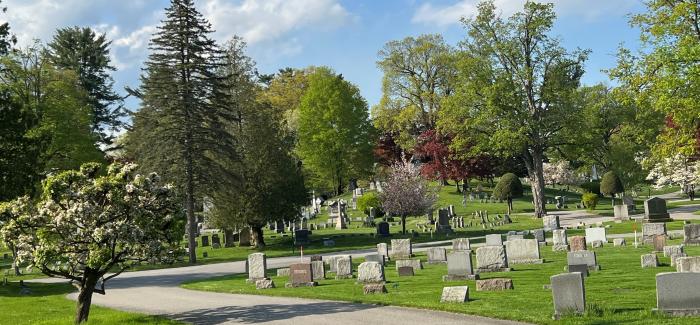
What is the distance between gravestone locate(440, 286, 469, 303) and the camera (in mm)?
14914

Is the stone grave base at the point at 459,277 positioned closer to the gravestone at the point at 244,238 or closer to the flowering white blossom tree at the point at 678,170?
the gravestone at the point at 244,238

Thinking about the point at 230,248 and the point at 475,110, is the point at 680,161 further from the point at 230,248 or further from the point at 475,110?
the point at 230,248

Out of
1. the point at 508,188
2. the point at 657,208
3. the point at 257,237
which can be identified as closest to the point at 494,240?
the point at 657,208

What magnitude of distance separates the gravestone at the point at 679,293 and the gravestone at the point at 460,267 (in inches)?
308

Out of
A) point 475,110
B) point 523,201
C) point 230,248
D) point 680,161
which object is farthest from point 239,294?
point 680,161

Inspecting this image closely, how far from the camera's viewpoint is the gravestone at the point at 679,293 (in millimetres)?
11633

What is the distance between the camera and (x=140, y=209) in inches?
598

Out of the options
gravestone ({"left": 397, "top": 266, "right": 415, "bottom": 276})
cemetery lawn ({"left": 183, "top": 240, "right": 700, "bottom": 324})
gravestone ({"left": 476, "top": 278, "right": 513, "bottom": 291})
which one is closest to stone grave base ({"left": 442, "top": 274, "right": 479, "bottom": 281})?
cemetery lawn ({"left": 183, "top": 240, "right": 700, "bottom": 324})

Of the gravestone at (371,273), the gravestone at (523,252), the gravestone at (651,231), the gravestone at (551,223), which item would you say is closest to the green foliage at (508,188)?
the gravestone at (551,223)

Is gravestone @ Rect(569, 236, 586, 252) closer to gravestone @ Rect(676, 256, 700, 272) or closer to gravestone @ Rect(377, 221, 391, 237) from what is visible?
gravestone @ Rect(676, 256, 700, 272)

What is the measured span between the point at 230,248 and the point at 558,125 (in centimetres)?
2705

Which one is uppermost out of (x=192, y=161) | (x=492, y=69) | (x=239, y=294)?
(x=492, y=69)

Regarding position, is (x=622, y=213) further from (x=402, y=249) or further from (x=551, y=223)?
(x=402, y=249)

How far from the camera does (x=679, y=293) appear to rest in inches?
462
